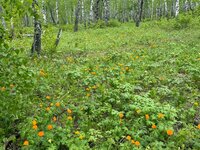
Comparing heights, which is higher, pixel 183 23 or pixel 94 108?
pixel 183 23

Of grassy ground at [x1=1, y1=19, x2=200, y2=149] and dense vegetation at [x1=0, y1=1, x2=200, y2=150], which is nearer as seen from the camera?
dense vegetation at [x1=0, y1=1, x2=200, y2=150]

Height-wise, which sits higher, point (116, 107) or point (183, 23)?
point (183, 23)

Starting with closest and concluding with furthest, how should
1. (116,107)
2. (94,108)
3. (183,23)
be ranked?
(94,108)
(116,107)
(183,23)

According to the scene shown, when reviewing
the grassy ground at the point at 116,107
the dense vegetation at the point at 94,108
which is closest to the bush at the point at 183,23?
the grassy ground at the point at 116,107

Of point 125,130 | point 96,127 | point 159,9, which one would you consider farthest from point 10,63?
point 159,9

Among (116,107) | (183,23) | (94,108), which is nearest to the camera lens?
(94,108)

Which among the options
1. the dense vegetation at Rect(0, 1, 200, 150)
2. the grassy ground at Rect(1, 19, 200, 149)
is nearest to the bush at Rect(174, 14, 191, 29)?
the grassy ground at Rect(1, 19, 200, 149)

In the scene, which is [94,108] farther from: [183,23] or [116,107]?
[183,23]

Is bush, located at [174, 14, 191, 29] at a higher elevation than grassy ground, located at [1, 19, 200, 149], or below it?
higher

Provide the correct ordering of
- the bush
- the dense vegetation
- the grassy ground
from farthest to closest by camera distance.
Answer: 1. the bush
2. the grassy ground
3. the dense vegetation

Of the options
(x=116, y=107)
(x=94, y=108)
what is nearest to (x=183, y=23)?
(x=116, y=107)

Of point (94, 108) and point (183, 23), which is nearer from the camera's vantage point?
point (94, 108)

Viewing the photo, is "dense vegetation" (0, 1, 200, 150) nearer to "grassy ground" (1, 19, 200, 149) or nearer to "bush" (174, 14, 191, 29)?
"grassy ground" (1, 19, 200, 149)

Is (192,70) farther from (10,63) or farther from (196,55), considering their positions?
(10,63)
